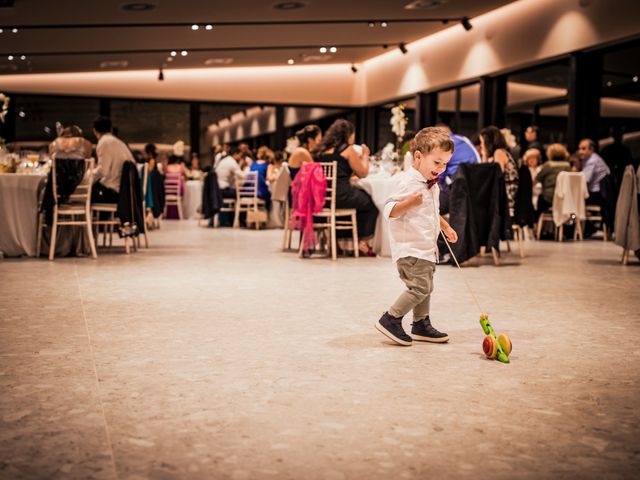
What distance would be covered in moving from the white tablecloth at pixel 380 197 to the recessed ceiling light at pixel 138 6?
14.7 ft

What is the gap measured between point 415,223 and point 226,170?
9078mm

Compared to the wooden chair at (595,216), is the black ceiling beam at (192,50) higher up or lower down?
higher up

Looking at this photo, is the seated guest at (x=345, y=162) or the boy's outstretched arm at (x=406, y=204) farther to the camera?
the seated guest at (x=345, y=162)

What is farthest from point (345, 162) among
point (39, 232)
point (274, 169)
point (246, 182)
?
point (274, 169)

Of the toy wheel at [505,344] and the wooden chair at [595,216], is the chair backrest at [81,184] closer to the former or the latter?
the toy wheel at [505,344]

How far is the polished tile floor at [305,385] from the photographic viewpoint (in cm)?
184

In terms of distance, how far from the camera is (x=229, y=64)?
53.8ft

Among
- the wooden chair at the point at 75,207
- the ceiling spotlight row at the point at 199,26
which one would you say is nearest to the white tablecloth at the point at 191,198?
the ceiling spotlight row at the point at 199,26

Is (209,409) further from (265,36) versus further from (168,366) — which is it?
(265,36)

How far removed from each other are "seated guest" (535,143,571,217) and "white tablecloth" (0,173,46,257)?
234 inches

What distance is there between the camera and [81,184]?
6.81m

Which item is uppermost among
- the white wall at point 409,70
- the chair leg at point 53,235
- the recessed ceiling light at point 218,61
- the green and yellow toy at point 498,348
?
the recessed ceiling light at point 218,61

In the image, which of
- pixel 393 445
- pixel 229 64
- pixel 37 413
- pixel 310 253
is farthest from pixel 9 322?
pixel 229 64

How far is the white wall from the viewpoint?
10.2 m
